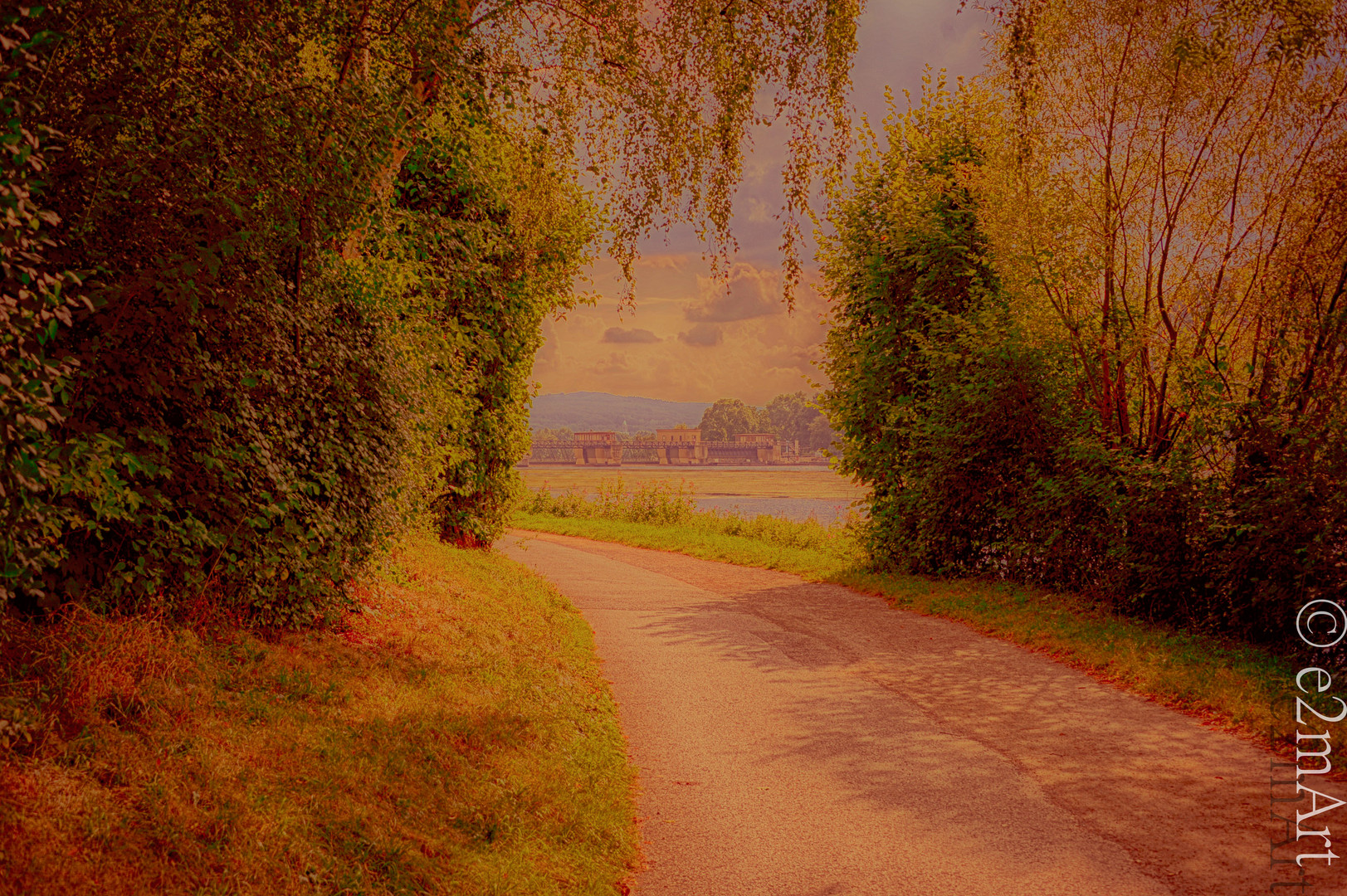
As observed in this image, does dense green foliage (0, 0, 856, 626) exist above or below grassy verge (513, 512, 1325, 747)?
above

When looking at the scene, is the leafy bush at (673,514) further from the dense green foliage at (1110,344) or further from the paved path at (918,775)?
the paved path at (918,775)

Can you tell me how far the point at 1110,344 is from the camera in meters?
14.1

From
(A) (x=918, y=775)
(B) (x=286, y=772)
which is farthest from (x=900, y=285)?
(B) (x=286, y=772)

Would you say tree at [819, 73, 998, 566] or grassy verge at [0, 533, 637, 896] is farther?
tree at [819, 73, 998, 566]

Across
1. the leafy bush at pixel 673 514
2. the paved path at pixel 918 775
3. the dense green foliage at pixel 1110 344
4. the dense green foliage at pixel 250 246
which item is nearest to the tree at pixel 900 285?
the dense green foliage at pixel 1110 344

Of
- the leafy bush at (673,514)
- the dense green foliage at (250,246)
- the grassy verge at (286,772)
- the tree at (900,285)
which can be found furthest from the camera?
the leafy bush at (673,514)

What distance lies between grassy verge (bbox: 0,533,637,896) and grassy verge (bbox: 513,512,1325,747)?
21.3ft

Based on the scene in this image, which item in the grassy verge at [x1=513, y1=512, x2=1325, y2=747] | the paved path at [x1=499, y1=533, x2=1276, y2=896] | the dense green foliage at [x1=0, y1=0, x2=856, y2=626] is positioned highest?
Answer: the dense green foliage at [x1=0, y1=0, x2=856, y2=626]

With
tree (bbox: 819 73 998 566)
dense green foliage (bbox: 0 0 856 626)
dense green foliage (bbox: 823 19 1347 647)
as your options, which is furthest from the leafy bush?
dense green foliage (bbox: 0 0 856 626)

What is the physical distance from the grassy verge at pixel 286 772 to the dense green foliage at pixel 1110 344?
8.73 meters

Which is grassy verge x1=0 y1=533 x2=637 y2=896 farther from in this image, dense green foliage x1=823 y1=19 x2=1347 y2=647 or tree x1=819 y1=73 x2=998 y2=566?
tree x1=819 y1=73 x2=998 y2=566

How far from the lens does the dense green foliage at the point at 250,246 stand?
540 cm

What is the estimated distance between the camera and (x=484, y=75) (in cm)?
849

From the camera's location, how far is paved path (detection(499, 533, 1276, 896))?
5.80 meters
